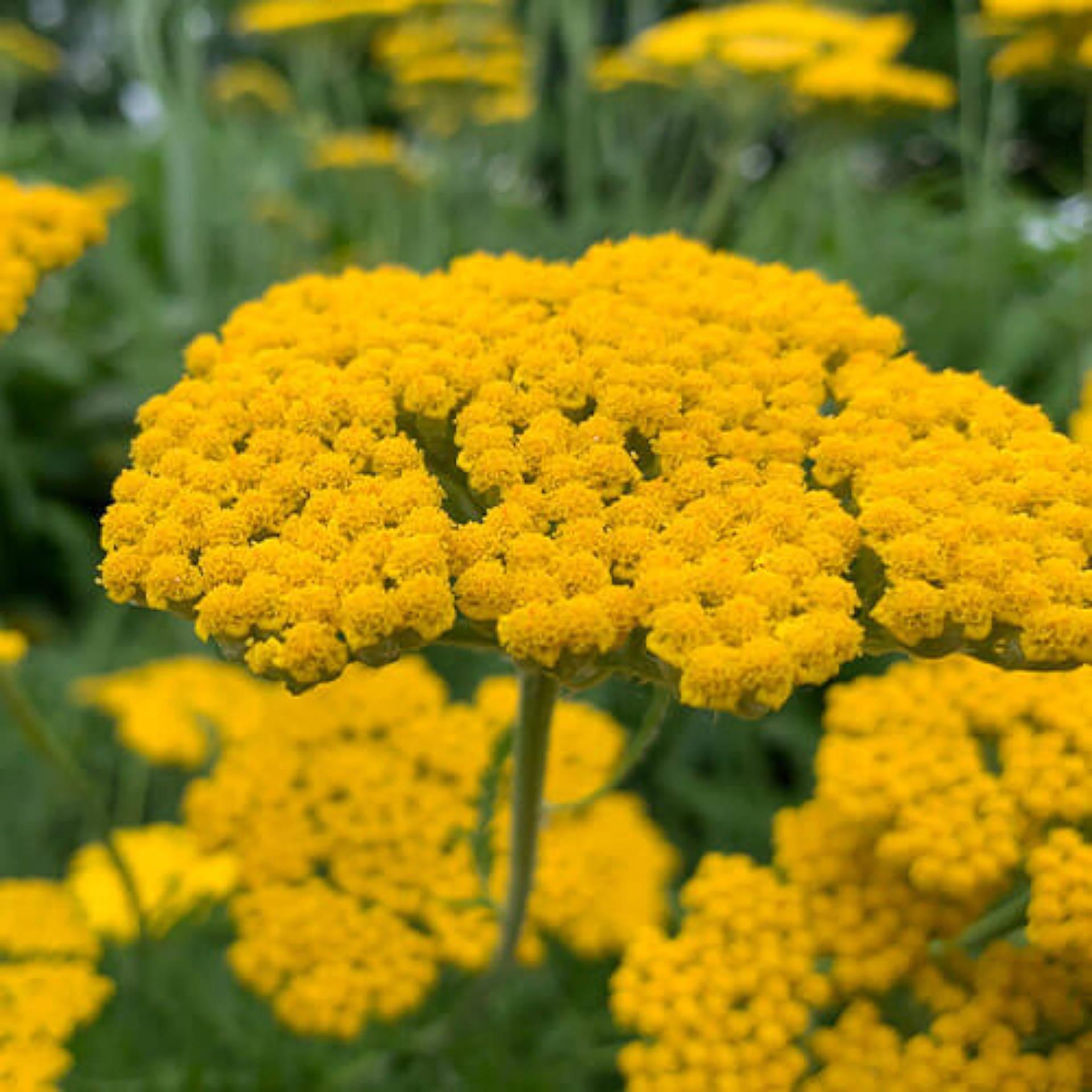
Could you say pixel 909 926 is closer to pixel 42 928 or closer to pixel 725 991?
pixel 725 991

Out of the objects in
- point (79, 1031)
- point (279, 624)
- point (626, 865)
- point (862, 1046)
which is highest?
point (279, 624)

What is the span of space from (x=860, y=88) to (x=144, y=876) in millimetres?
1839

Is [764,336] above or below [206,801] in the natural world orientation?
above

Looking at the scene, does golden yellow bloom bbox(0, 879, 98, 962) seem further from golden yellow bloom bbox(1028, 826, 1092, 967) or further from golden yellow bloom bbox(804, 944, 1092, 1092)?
golden yellow bloom bbox(1028, 826, 1092, 967)

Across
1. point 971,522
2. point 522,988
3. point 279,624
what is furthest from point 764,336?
point 522,988

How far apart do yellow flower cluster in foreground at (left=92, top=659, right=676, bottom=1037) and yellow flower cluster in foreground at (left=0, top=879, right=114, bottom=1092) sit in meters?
0.12

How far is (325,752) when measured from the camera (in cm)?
121

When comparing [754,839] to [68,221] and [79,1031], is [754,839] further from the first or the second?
[68,221]

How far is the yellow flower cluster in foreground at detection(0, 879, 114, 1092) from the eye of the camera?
0.92 metres

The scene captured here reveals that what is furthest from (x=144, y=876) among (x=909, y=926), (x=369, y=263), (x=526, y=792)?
(x=369, y=263)

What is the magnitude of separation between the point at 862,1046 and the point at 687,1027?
0.40 ft

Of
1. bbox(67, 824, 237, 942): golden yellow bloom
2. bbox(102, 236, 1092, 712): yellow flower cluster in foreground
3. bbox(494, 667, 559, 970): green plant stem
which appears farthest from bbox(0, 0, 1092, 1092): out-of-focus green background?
bbox(102, 236, 1092, 712): yellow flower cluster in foreground

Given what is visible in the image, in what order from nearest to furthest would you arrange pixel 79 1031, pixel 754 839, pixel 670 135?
1. pixel 79 1031
2. pixel 754 839
3. pixel 670 135

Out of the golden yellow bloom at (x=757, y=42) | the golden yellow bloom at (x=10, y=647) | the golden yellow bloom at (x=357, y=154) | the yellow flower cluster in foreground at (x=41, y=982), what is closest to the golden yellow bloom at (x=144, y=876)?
the yellow flower cluster in foreground at (x=41, y=982)
